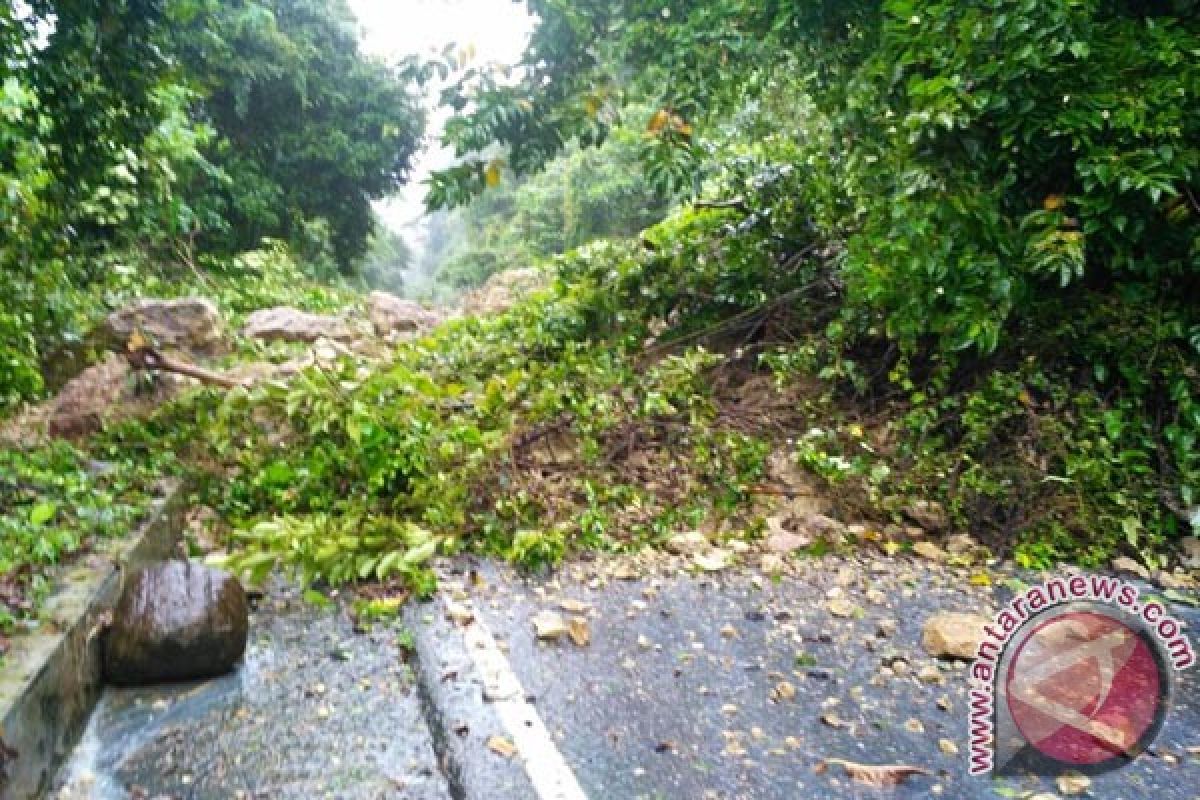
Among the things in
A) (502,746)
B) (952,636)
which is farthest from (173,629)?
(952,636)

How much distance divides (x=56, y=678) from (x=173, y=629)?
0.47 meters

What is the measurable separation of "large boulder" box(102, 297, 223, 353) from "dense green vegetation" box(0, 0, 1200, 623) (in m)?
2.47

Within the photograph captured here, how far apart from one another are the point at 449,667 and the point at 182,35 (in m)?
9.94

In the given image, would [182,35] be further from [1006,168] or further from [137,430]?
[1006,168]

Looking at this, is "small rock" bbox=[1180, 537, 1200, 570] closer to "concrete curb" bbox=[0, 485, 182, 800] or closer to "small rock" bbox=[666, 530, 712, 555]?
"small rock" bbox=[666, 530, 712, 555]

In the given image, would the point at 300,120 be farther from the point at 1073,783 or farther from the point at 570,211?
the point at 1073,783

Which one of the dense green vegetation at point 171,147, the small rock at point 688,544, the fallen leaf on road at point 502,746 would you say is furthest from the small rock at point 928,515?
the dense green vegetation at point 171,147

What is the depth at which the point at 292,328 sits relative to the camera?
905 cm

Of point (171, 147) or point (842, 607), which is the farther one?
point (171, 147)

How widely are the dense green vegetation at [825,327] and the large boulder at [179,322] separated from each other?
8.12 ft

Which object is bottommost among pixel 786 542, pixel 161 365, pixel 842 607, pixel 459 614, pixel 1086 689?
pixel 1086 689

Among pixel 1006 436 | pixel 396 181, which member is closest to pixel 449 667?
pixel 1006 436

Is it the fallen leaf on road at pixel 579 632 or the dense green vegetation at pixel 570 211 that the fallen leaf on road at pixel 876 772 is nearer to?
the fallen leaf on road at pixel 579 632

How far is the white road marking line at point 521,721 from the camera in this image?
93.0 inches
